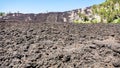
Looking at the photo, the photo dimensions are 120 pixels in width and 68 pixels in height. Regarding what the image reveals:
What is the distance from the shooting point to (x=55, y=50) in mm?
4340

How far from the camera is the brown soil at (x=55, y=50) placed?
390 centimetres

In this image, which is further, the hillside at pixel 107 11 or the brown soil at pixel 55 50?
the hillside at pixel 107 11

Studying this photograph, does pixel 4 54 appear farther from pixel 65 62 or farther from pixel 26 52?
pixel 65 62

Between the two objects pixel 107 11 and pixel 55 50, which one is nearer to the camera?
pixel 55 50

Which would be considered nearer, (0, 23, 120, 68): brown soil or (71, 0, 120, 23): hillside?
(0, 23, 120, 68): brown soil

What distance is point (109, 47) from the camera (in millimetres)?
4758

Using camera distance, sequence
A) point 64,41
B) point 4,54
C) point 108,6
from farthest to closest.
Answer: point 108,6
point 64,41
point 4,54

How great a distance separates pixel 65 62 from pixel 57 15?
34800 millimetres

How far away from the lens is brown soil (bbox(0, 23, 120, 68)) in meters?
3.90

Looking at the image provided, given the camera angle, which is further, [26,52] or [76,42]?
[76,42]

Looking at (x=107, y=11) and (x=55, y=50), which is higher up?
(x=55, y=50)

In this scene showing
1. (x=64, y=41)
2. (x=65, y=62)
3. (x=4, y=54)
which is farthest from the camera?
(x=64, y=41)

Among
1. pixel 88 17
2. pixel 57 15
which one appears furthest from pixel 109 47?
pixel 57 15

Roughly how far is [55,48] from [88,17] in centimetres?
2099
